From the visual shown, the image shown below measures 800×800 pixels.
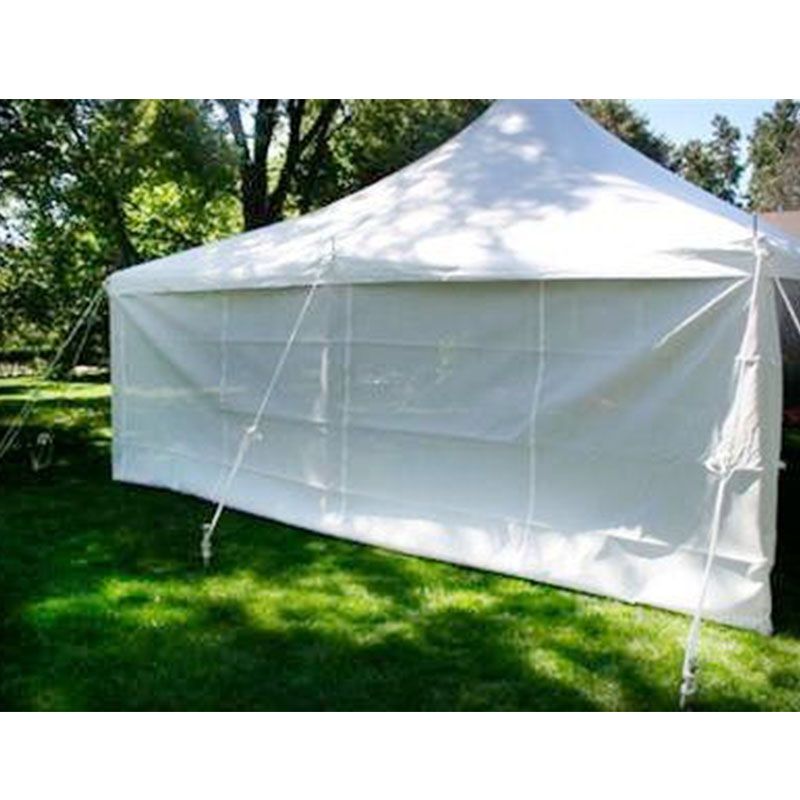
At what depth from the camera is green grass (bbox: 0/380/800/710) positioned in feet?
12.2

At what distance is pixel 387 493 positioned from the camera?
5770mm

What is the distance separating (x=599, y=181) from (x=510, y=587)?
107 inches

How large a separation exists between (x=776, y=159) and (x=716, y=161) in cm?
324

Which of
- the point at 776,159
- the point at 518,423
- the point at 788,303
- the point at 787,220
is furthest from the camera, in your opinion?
the point at 776,159

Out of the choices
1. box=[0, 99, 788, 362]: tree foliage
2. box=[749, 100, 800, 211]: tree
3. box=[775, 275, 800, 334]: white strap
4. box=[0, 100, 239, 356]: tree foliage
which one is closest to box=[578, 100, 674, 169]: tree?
box=[749, 100, 800, 211]: tree

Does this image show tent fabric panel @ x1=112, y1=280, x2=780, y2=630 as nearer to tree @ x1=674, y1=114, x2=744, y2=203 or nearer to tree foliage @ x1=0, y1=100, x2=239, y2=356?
tree foliage @ x1=0, y1=100, x2=239, y2=356

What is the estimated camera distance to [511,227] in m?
5.39

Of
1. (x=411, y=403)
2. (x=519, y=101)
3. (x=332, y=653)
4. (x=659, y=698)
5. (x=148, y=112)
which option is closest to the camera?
(x=659, y=698)

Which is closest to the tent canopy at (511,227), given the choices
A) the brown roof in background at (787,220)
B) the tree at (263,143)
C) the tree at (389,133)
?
the tree at (263,143)

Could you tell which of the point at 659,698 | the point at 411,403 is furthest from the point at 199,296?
the point at 659,698

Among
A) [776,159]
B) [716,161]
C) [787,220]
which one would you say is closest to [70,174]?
[787,220]

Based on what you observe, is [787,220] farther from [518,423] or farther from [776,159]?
[776,159]

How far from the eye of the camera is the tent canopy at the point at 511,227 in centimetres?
473

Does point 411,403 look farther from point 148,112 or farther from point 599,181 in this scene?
point 148,112
